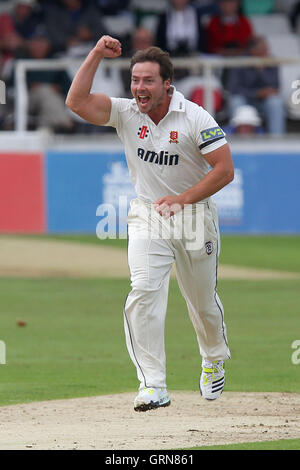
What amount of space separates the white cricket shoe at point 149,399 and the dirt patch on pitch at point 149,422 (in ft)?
0.36

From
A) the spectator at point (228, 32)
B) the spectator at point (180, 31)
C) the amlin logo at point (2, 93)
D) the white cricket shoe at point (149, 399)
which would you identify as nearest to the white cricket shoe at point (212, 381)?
the white cricket shoe at point (149, 399)

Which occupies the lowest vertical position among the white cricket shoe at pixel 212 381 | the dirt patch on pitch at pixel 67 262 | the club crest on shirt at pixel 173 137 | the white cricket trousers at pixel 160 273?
the dirt patch on pitch at pixel 67 262

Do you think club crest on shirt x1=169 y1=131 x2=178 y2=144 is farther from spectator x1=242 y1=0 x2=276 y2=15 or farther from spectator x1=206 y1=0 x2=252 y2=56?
spectator x1=242 y1=0 x2=276 y2=15

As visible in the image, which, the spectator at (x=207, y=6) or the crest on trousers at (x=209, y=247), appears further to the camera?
the spectator at (x=207, y=6)

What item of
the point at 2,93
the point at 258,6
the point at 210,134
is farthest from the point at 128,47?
the point at 210,134

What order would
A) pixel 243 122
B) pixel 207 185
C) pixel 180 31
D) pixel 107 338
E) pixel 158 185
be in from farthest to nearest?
pixel 180 31 < pixel 243 122 < pixel 107 338 < pixel 158 185 < pixel 207 185

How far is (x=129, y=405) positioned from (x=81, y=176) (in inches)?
518

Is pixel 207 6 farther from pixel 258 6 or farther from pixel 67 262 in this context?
pixel 67 262

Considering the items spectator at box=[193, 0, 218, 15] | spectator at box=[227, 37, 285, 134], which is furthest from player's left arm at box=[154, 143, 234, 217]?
spectator at box=[193, 0, 218, 15]

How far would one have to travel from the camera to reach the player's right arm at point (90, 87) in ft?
24.2

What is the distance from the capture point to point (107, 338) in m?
11.2

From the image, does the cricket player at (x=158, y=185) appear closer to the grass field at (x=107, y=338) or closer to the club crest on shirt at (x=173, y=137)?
the club crest on shirt at (x=173, y=137)

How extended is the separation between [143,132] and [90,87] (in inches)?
18.3

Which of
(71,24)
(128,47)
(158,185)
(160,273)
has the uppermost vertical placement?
(71,24)
